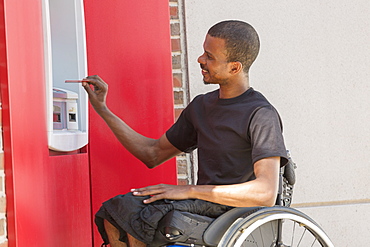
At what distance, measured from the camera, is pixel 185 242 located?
2270 mm

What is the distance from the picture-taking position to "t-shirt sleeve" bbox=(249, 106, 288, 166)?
242 centimetres

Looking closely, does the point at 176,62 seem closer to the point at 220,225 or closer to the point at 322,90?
the point at 322,90

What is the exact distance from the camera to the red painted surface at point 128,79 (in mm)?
3289

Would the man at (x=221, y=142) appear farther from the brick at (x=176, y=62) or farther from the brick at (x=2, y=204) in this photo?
the brick at (x=176, y=62)

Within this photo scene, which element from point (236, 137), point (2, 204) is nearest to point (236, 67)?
point (236, 137)

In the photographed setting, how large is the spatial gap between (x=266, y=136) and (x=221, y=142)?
23 centimetres

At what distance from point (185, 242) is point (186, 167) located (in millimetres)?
1262

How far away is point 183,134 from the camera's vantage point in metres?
2.92

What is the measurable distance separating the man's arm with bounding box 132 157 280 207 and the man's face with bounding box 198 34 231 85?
0.48m

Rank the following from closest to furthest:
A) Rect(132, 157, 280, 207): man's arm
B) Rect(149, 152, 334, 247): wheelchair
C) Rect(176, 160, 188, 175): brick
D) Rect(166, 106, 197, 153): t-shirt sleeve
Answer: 1. Rect(149, 152, 334, 247): wheelchair
2. Rect(132, 157, 280, 207): man's arm
3. Rect(166, 106, 197, 153): t-shirt sleeve
4. Rect(176, 160, 188, 175): brick

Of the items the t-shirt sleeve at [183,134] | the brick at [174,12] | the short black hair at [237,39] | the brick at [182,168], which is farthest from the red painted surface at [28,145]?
the brick at [174,12]

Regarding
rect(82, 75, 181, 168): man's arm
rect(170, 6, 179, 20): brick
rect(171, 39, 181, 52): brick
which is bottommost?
rect(82, 75, 181, 168): man's arm

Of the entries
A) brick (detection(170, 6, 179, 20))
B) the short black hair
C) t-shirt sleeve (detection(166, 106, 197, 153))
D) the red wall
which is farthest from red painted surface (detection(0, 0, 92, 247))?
brick (detection(170, 6, 179, 20))

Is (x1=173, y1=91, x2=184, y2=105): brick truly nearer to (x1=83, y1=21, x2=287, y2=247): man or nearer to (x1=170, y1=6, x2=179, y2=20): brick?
(x1=170, y1=6, x2=179, y2=20): brick
